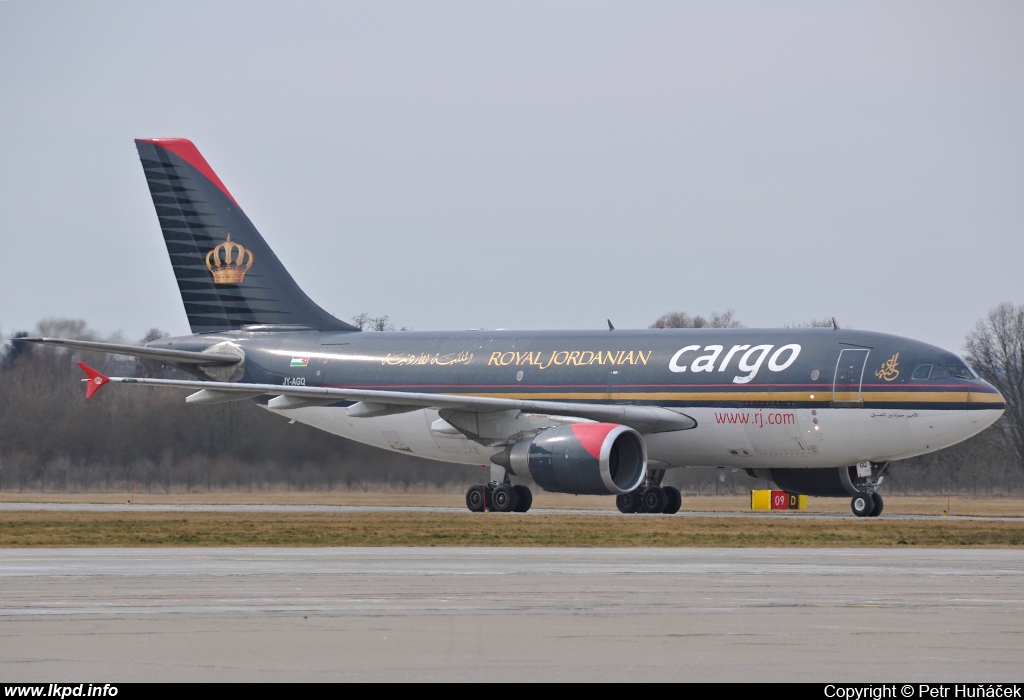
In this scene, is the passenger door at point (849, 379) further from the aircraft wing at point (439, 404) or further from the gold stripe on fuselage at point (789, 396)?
the aircraft wing at point (439, 404)

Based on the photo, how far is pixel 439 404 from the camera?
30359mm

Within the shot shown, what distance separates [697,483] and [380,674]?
3170 cm

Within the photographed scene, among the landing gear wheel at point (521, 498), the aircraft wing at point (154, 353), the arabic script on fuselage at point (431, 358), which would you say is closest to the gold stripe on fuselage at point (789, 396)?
the landing gear wheel at point (521, 498)

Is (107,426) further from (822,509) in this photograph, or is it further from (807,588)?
(807,588)

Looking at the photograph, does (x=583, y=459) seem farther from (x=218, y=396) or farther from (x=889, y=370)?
(x=218, y=396)

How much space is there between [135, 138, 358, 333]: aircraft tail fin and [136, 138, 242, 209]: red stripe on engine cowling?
0.03m

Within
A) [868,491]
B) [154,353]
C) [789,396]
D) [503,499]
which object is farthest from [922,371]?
[154,353]

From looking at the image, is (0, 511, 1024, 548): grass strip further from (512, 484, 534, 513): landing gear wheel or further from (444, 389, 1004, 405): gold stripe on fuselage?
(512, 484, 534, 513): landing gear wheel

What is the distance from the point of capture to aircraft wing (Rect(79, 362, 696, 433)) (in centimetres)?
2958

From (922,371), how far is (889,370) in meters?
0.63

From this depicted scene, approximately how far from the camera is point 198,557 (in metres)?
16.9

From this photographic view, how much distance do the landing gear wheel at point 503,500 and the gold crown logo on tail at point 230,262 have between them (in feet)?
33.3

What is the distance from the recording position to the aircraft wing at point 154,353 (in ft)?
101

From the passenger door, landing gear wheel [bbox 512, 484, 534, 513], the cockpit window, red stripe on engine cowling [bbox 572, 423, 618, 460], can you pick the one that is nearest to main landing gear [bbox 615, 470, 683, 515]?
landing gear wheel [bbox 512, 484, 534, 513]
